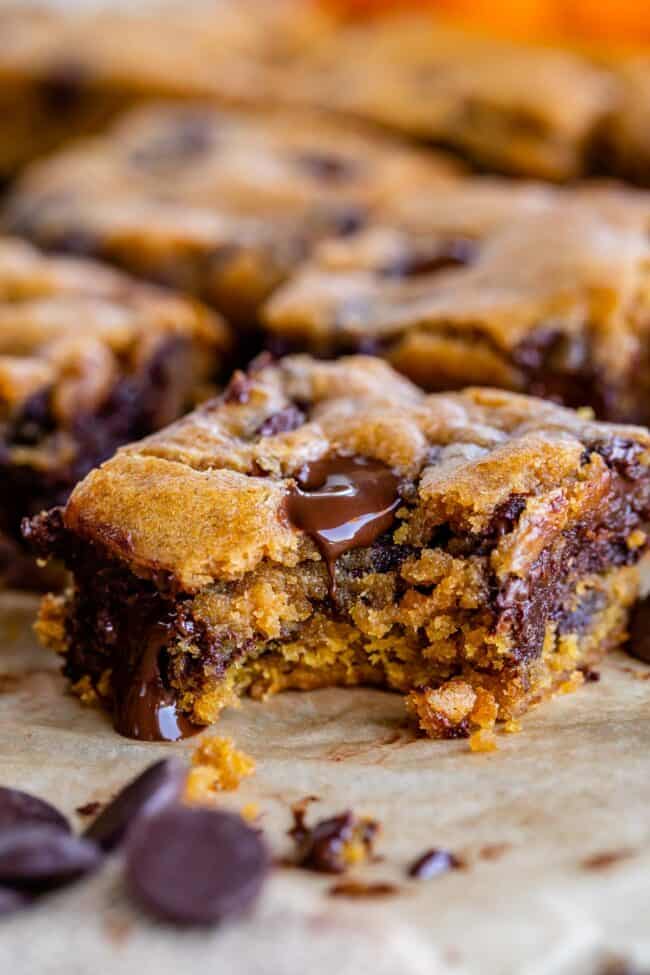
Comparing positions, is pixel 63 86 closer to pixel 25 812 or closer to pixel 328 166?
pixel 328 166

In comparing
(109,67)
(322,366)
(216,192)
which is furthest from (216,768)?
(109,67)

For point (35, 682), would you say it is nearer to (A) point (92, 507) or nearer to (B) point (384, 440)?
(A) point (92, 507)

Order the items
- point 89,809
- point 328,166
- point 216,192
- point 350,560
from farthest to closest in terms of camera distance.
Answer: point 328,166 → point 216,192 → point 350,560 → point 89,809

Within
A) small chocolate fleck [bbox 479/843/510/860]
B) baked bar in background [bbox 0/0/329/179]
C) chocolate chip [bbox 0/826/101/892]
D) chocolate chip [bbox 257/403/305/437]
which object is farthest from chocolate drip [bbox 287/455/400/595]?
baked bar in background [bbox 0/0/329/179]

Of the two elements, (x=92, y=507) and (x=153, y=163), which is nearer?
(x=92, y=507)

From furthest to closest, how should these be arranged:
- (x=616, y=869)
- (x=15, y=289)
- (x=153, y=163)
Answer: (x=153, y=163)
(x=15, y=289)
(x=616, y=869)

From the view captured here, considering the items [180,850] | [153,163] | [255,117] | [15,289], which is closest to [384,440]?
[180,850]

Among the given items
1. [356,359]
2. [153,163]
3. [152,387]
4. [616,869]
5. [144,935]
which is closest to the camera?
[144,935]
